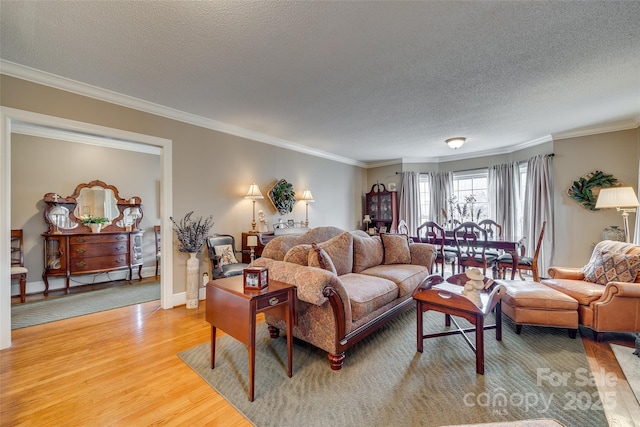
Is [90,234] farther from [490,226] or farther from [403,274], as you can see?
[490,226]

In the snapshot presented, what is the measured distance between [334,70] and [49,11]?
2.12 meters

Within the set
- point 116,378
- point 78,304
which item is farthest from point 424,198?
point 78,304

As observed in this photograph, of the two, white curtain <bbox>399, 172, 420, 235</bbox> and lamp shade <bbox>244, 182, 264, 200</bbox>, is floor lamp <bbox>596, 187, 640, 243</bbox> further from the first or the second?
lamp shade <bbox>244, 182, 264, 200</bbox>

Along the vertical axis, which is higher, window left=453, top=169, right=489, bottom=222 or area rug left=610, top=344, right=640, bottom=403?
window left=453, top=169, right=489, bottom=222

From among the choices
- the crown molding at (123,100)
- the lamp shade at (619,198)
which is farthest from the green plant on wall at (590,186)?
the crown molding at (123,100)

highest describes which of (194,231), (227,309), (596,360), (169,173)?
(169,173)

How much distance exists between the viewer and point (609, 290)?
2396mm

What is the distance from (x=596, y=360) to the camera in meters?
2.19

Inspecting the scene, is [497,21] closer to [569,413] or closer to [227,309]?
[569,413]

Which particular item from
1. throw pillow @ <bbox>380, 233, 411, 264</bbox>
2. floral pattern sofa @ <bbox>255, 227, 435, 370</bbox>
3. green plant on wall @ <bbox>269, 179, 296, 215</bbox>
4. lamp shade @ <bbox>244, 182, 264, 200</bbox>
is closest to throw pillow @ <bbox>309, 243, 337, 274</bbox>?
floral pattern sofa @ <bbox>255, 227, 435, 370</bbox>

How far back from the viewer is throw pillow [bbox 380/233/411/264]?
3.74 m

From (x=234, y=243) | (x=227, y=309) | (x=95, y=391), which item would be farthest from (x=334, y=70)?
(x=95, y=391)

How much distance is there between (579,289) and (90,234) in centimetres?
663

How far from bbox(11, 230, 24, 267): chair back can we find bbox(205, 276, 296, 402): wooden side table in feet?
12.9
